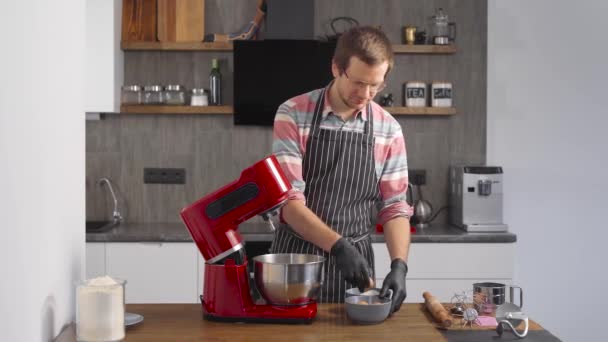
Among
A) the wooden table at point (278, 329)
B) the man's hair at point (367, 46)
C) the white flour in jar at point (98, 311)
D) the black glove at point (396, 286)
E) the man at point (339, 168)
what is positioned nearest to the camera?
the white flour in jar at point (98, 311)

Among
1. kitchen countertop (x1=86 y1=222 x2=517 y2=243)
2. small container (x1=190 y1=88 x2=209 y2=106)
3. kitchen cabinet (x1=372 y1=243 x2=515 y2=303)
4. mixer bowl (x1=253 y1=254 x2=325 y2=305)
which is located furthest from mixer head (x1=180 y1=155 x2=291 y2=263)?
small container (x1=190 y1=88 x2=209 y2=106)

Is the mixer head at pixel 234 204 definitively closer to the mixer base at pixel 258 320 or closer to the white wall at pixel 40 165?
the mixer base at pixel 258 320

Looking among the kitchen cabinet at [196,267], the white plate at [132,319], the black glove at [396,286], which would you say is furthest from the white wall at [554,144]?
the white plate at [132,319]

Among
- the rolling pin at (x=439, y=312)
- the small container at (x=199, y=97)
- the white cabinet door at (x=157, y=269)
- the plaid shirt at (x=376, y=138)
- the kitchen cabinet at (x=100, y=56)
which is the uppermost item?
the kitchen cabinet at (x=100, y=56)

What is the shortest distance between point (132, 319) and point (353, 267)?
641 millimetres

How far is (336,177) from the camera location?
2.69 metres

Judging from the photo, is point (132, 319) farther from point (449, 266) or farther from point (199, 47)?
point (199, 47)

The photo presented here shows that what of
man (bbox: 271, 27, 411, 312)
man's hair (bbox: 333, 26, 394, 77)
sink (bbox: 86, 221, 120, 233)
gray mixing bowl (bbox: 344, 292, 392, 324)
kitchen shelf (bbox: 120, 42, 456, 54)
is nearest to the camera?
gray mixing bowl (bbox: 344, 292, 392, 324)

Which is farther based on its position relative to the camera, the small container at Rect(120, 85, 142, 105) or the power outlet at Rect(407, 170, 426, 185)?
the power outlet at Rect(407, 170, 426, 185)

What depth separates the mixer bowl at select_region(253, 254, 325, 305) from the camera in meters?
1.96

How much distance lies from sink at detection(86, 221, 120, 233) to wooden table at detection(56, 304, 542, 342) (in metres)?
1.99

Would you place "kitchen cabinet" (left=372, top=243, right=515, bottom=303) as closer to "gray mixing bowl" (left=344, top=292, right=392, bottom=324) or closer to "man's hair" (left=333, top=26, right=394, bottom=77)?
"man's hair" (left=333, top=26, right=394, bottom=77)

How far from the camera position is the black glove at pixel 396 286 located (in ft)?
6.87

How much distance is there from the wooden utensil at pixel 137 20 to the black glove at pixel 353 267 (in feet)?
7.94
